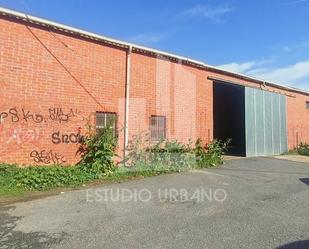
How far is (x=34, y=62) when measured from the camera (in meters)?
10.2

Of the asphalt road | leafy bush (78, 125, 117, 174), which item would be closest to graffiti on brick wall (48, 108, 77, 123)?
leafy bush (78, 125, 117, 174)

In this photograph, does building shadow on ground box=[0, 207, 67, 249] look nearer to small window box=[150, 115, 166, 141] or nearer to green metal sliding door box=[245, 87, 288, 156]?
small window box=[150, 115, 166, 141]

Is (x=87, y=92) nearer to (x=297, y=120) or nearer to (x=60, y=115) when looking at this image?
(x=60, y=115)

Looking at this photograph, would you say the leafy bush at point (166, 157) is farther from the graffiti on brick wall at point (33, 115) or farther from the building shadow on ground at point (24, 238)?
the building shadow on ground at point (24, 238)

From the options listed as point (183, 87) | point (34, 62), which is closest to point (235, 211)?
point (34, 62)

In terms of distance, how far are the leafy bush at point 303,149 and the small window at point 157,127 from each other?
32.8 feet

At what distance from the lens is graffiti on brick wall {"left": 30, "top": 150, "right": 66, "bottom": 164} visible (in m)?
10.2

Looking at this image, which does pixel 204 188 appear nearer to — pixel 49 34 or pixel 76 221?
pixel 76 221

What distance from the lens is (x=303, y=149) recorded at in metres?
20.7

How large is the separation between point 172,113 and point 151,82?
1590 mm

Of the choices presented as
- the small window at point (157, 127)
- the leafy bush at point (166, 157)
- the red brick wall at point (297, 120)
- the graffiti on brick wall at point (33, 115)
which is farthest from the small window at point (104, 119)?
the red brick wall at point (297, 120)

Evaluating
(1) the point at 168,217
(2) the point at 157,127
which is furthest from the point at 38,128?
(1) the point at 168,217

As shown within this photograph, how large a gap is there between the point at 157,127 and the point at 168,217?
7.18 m

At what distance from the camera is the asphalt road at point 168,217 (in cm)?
532
